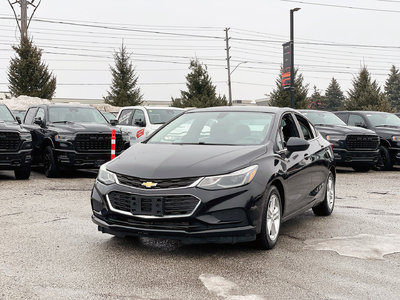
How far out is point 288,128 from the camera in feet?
21.8

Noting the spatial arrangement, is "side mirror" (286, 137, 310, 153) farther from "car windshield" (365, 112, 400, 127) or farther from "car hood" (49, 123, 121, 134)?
"car windshield" (365, 112, 400, 127)

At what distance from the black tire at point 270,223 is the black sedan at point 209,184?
0.03 ft

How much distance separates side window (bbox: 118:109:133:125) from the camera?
15266 millimetres

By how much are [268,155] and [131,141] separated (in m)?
9.40

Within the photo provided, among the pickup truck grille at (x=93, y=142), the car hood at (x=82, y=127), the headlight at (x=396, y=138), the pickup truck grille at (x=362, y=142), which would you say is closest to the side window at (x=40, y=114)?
the car hood at (x=82, y=127)

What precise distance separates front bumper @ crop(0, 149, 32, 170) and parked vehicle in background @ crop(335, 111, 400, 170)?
32.9 ft

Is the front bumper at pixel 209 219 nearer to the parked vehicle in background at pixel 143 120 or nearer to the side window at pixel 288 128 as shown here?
the side window at pixel 288 128

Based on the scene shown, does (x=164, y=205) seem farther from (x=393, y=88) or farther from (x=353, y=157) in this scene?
(x=393, y=88)

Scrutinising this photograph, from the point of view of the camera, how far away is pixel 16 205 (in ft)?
27.0

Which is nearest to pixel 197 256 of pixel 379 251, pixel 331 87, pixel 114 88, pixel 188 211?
pixel 188 211

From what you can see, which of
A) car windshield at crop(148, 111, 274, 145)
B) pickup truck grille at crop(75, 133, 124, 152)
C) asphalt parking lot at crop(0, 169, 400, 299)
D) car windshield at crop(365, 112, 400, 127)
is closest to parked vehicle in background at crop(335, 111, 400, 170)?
car windshield at crop(365, 112, 400, 127)

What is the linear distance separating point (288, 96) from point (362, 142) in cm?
2808

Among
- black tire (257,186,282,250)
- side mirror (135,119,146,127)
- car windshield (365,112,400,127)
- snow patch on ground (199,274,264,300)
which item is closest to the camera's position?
snow patch on ground (199,274,264,300)

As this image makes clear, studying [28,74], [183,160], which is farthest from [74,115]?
[28,74]
